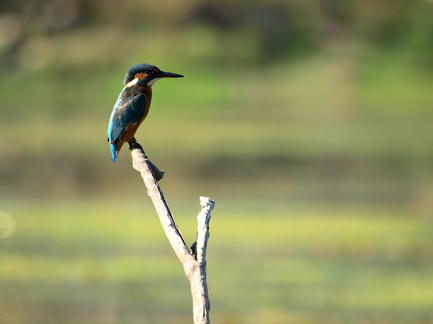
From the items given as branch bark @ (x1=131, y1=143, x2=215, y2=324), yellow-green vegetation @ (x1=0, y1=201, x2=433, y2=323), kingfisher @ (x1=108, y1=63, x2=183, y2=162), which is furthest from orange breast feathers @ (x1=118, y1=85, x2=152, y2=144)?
yellow-green vegetation @ (x1=0, y1=201, x2=433, y2=323)

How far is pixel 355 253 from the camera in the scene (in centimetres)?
1005

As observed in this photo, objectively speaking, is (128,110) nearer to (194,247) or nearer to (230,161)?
(194,247)

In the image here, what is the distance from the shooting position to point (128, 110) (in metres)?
2.39

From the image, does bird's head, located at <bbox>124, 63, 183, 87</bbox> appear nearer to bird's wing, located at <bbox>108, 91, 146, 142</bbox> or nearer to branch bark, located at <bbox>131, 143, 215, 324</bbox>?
bird's wing, located at <bbox>108, 91, 146, 142</bbox>

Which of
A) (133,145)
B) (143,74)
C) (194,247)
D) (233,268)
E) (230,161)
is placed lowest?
(194,247)

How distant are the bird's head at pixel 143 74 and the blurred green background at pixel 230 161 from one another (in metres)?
5.37

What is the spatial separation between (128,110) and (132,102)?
0.03 metres

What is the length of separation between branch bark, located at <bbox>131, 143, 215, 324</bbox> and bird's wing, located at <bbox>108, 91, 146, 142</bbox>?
184mm

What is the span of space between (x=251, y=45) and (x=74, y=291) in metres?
32.8

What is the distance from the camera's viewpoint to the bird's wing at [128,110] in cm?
238

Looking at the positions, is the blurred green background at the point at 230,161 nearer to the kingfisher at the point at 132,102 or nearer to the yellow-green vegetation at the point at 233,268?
the yellow-green vegetation at the point at 233,268

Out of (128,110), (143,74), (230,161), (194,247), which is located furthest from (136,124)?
(230,161)

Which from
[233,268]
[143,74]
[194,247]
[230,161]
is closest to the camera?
[194,247]

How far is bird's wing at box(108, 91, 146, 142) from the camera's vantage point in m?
2.38
